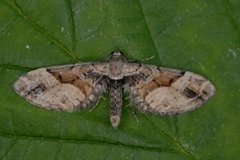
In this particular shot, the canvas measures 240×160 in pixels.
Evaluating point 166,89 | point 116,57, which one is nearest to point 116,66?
point 116,57

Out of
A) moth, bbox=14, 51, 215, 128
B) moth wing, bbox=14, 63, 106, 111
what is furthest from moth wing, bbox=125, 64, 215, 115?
moth wing, bbox=14, 63, 106, 111

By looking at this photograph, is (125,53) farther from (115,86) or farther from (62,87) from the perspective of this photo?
(62,87)

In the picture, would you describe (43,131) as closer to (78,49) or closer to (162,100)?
(78,49)

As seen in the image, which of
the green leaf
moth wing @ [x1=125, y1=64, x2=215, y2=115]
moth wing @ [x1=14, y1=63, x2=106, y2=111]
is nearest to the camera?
the green leaf

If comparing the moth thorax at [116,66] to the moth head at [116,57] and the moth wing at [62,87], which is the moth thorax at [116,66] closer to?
the moth head at [116,57]

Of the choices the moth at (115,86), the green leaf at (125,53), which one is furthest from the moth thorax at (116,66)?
the green leaf at (125,53)

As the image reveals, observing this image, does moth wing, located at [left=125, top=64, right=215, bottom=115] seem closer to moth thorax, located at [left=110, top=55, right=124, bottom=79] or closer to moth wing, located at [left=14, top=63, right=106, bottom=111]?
moth thorax, located at [left=110, top=55, right=124, bottom=79]
